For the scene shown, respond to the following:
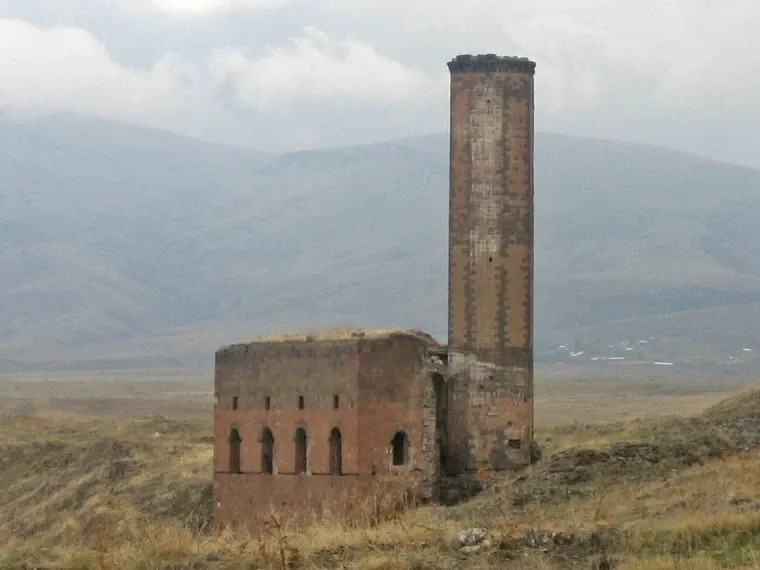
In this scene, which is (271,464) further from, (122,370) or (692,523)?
(122,370)

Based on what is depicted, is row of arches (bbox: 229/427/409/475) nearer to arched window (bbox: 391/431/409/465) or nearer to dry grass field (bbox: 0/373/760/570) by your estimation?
arched window (bbox: 391/431/409/465)

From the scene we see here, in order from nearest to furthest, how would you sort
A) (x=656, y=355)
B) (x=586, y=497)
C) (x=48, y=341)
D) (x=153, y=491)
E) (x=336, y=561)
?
1. (x=336, y=561)
2. (x=586, y=497)
3. (x=153, y=491)
4. (x=656, y=355)
5. (x=48, y=341)

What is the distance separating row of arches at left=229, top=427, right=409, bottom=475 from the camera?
36.0 m

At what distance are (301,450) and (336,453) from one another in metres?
1.23

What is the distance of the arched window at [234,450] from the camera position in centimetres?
3919

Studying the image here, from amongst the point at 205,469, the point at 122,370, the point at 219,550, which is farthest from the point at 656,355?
the point at 219,550

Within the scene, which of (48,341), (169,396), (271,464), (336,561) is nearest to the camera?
(336,561)

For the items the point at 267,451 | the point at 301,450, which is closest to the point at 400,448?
the point at 301,450

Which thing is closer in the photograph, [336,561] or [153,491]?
[336,561]

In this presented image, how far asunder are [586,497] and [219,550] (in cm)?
1082

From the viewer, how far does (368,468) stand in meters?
35.5

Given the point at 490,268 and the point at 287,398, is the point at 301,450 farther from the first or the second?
the point at 490,268

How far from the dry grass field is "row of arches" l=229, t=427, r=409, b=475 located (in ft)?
5.54

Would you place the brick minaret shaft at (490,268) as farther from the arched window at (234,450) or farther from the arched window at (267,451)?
the arched window at (234,450)
